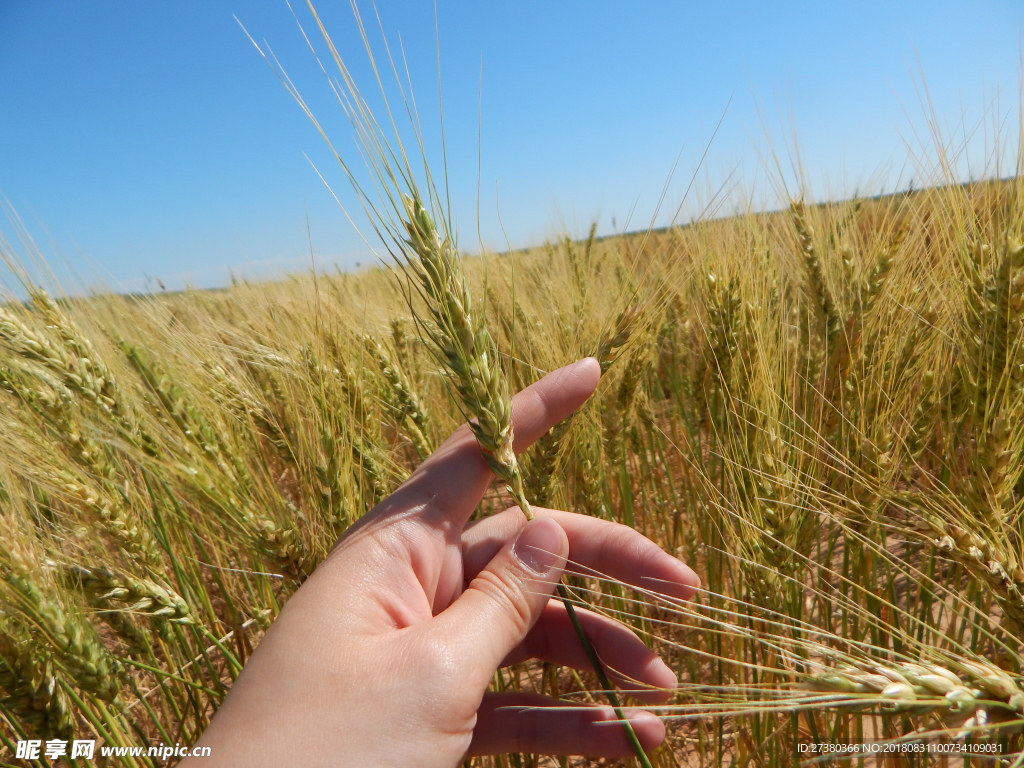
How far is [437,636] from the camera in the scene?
962mm

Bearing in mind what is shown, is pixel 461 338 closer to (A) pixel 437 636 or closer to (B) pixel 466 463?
(B) pixel 466 463

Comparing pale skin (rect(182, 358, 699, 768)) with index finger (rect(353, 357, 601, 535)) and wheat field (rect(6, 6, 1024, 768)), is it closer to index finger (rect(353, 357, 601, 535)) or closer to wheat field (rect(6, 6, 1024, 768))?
index finger (rect(353, 357, 601, 535))

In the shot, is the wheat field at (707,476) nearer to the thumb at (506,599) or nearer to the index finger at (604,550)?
the index finger at (604,550)

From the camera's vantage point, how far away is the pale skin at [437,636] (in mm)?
875

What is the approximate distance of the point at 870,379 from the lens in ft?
4.74

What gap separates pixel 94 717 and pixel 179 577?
367 millimetres

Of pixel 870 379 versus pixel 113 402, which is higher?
pixel 113 402

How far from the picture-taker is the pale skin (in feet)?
2.87

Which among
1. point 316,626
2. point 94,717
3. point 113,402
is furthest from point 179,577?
point 316,626

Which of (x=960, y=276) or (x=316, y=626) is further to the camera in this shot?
(x=960, y=276)

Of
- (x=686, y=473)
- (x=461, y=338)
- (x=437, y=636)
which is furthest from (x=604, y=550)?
(x=686, y=473)

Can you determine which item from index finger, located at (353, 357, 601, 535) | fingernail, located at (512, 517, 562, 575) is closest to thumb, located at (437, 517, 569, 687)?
fingernail, located at (512, 517, 562, 575)

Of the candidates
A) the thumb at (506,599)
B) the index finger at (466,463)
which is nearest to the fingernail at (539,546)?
the thumb at (506,599)

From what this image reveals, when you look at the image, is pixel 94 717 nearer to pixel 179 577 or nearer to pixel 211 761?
pixel 179 577
